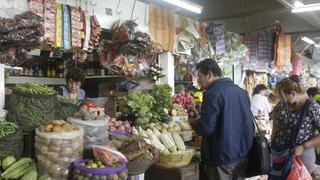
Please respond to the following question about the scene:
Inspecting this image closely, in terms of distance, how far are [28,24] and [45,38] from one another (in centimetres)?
40

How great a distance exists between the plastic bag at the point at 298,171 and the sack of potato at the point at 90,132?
200 cm

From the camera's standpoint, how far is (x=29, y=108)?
323 centimetres

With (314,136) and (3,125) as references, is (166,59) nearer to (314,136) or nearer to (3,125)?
(314,136)

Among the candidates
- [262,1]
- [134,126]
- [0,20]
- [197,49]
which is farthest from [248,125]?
[262,1]

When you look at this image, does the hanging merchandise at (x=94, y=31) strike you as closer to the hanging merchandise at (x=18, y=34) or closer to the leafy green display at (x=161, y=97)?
the hanging merchandise at (x=18, y=34)

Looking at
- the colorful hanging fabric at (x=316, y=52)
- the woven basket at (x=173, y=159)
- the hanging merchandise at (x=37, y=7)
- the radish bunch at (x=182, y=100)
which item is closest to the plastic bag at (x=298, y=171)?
the woven basket at (x=173, y=159)

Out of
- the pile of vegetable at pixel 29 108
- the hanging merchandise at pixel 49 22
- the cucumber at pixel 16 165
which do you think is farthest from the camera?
the hanging merchandise at pixel 49 22

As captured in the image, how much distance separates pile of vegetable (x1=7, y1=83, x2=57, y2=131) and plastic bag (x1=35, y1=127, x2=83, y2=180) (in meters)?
0.26

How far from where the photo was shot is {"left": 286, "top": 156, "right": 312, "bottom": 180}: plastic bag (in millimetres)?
3717

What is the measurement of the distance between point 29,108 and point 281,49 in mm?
7269

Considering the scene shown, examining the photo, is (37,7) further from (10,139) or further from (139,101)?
(139,101)

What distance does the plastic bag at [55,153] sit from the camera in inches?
117

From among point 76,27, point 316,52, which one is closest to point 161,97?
point 76,27

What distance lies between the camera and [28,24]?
3.38m
